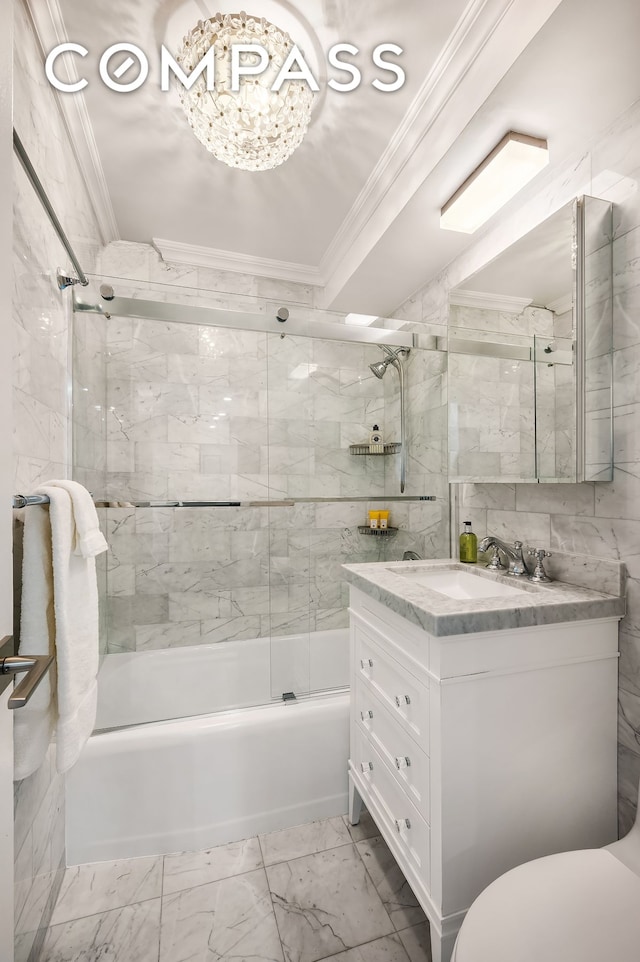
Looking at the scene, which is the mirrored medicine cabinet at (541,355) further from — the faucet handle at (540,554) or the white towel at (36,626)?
the white towel at (36,626)

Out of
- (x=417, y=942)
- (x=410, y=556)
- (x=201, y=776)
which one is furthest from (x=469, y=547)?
(x=201, y=776)

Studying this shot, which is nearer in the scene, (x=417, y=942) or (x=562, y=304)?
(x=417, y=942)

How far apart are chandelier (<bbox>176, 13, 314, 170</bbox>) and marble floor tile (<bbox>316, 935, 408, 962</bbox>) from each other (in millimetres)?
2379

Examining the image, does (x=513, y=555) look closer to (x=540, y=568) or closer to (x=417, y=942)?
(x=540, y=568)

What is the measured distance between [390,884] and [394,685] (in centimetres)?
66

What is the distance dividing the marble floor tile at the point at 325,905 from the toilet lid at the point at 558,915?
608 mm

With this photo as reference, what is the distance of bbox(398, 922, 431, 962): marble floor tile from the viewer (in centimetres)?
109

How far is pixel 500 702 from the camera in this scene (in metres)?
1.02

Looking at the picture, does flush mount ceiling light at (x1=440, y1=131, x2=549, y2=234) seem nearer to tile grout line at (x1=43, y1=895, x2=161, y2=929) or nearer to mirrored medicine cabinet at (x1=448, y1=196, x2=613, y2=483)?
mirrored medicine cabinet at (x1=448, y1=196, x2=613, y2=483)

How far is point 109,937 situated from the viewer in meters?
1.14

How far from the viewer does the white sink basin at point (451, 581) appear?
149 centimetres

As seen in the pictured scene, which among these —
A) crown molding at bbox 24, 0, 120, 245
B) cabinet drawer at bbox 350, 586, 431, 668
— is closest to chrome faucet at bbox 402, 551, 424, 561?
cabinet drawer at bbox 350, 586, 431, 668

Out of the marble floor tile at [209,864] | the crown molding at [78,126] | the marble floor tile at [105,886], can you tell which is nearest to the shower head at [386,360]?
the crown molding at [78,126]

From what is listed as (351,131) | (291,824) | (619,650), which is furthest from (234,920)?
(351,131)
